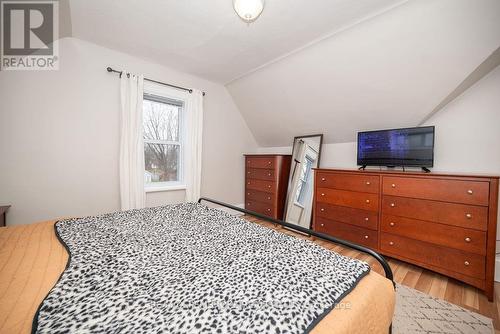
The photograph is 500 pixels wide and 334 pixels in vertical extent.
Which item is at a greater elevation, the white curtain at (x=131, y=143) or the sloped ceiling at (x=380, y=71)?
the sloped ceiling at (x=380, y=71)

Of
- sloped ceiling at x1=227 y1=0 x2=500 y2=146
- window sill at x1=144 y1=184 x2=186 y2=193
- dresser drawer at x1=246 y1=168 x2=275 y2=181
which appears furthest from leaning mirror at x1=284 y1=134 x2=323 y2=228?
window sill at x1=144 y1=184 x2=186 y2=193

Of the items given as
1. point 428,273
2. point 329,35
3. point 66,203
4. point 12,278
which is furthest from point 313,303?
point 66,203

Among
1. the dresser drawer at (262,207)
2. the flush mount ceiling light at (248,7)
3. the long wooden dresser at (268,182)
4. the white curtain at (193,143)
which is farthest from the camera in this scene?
the dresser drawer at (262,207)

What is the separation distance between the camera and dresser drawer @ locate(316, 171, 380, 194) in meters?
2.41

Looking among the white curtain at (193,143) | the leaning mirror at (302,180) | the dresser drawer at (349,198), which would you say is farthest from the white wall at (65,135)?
the dresser drawer at (349,198)

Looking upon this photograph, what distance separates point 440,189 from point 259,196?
258 centimetres

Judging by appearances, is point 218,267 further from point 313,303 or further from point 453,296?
point 453,296

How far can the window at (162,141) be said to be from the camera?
123 inches

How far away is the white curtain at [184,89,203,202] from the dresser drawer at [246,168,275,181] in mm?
1102

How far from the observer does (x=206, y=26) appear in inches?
84.4

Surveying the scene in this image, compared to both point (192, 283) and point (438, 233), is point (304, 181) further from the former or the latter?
point (192, 283)

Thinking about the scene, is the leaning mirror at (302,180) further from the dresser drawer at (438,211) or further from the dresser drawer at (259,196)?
the dresser drawer at (438,211)

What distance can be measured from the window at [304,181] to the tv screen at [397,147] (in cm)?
82

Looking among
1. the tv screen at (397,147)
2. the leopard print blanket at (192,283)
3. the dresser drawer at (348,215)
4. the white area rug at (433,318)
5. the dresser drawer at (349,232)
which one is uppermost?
the tv screen at (397,147)
